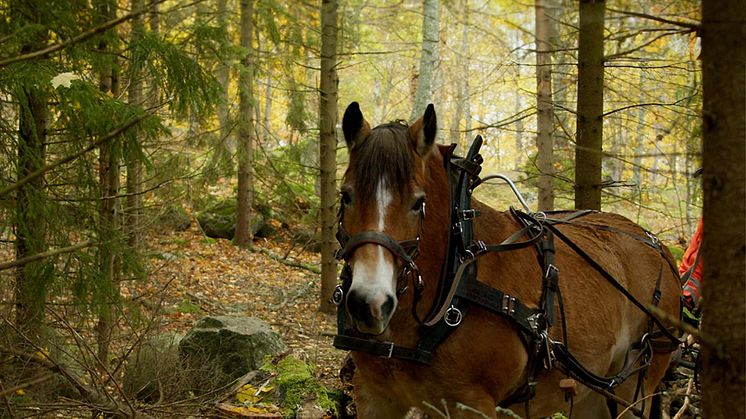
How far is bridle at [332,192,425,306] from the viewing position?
2889mm

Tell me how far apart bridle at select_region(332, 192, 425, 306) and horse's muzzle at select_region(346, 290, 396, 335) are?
0.85ft

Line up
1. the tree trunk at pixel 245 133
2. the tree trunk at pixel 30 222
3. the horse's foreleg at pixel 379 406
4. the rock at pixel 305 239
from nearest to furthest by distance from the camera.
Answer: the horse's foreleg at pixel 379 406 → the tree trunk at pixel 30 222 → the tree trunk at pixel 245 133 → the rock at pixel 305 239

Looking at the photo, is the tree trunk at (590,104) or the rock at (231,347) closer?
the tree trunk at (590,104)

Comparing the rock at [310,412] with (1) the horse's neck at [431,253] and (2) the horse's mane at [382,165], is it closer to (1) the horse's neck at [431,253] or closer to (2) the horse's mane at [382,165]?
(1) the horse's neck at [431,253]

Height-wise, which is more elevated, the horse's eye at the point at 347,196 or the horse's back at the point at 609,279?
the horse's eye at the point at 347,196

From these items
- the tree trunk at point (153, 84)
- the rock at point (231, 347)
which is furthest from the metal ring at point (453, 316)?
the rock at point (231, 347)

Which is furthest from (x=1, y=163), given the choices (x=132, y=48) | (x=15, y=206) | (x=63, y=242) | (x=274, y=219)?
(x=274, y=219)

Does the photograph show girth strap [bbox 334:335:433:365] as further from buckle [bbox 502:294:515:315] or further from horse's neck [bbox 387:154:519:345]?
buckle [bbox 502:294:515:315]

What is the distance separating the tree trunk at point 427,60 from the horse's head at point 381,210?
10636 mm

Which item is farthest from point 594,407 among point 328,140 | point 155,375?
point 328,140

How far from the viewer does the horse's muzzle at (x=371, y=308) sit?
2.69 m

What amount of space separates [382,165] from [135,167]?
24.4 ft

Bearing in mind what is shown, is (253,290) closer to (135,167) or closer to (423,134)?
(135,167)

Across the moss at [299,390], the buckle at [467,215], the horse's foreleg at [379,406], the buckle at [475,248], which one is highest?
the buckle at [467,215]
